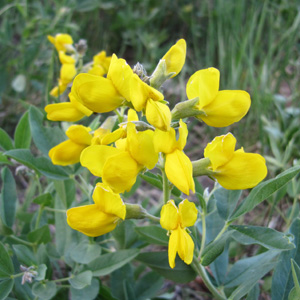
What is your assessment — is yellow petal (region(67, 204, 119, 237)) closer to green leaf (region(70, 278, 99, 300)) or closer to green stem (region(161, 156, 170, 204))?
green stem (region(161, 156, 170, 204))

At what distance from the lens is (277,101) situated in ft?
6.84

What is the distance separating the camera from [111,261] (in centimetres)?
114

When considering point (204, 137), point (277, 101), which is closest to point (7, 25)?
point (204, 137)

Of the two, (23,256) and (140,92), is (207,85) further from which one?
(23,256)

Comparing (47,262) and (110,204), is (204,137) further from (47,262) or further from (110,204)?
(110,204)

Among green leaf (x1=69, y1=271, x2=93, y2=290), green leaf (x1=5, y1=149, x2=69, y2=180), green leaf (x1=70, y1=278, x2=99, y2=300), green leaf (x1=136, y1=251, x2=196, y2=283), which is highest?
green leaf (x1=5, y1=149, x2=69, y2=180)

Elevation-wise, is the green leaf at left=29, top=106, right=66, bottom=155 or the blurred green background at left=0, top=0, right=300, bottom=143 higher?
the green leaf at left=29, top=106, right=66, bottom=155

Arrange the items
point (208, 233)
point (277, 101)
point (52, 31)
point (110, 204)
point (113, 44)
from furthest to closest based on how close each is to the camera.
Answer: point (113, 44) < point (52, 31) < point (277, 101) < point (208, 233) < point (110, 204)

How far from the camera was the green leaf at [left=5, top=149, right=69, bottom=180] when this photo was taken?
1.15m

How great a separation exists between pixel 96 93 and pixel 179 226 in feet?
1.06

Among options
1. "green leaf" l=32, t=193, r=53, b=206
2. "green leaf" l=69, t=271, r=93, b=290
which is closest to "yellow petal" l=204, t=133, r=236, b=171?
"green leaf" l=69, t=271, r=93, b=290

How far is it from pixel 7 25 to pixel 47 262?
1584 mm

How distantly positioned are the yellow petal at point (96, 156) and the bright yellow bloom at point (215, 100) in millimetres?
207

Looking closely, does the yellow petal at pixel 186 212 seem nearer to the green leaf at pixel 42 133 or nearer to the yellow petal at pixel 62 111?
the yellow petal at pixel 62 111
